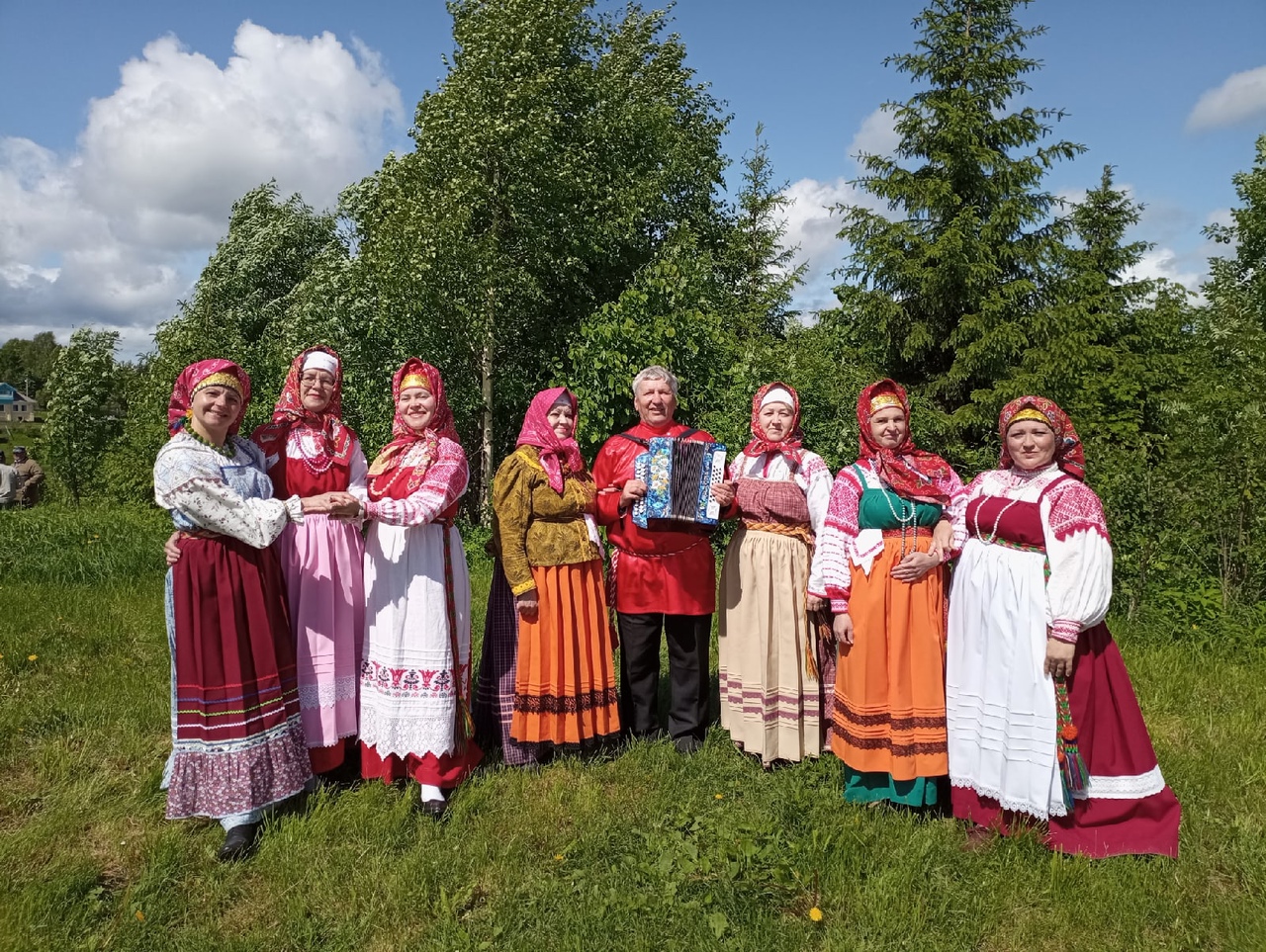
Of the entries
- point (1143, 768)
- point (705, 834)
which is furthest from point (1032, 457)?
point (705, 834)

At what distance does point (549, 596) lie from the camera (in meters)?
4.02

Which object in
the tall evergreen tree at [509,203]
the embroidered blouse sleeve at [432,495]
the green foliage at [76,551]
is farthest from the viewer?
the tall evergreen tree at [509,203]

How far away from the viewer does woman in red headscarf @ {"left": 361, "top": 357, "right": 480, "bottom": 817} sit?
366cm

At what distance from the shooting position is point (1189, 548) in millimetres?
6699

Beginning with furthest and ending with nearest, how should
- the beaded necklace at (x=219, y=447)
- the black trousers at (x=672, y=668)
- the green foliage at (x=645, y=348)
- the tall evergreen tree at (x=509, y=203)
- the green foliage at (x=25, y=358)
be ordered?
the green foliage at (x=25, y=358), the tall evergreen tree at (x=509, y=203), the green foliage at (x=645, y=348), the black trousers at (x=672, y=668), the beaded necklace at (x=219, y=447)

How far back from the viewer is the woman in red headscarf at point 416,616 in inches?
144

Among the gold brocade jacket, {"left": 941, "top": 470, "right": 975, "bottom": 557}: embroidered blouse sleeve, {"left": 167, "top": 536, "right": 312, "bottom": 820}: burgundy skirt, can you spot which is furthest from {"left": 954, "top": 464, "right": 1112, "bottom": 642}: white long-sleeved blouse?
{"left": 167, "top": 536, "right": 312, "bottom": 820}: burgundy skirt

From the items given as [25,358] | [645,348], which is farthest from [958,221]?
[25,358]

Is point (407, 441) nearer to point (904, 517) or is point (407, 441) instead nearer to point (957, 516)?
point (904, 517)

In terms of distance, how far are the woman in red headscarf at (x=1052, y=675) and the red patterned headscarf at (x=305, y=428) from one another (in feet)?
10.1

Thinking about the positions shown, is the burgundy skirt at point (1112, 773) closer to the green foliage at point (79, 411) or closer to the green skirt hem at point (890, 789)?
the green skirt hem at point (890, 789)

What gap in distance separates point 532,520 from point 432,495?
65 centimetres

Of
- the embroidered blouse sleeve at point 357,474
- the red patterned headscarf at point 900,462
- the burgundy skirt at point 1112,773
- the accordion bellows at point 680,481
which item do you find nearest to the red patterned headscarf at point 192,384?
the embroidered blouse sleeve at point 357,474

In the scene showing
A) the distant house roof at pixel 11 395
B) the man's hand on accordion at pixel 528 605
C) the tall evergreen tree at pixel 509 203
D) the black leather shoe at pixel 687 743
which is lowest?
the black leather shoe at pixel 687 743
